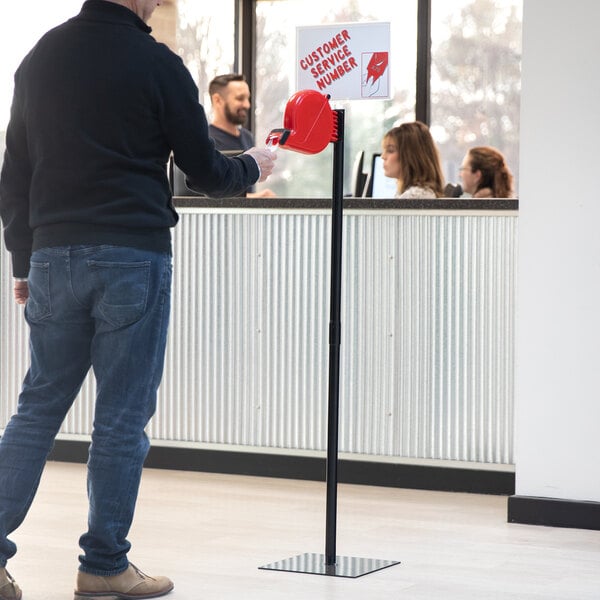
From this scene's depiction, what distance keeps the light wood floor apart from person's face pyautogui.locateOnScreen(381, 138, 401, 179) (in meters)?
1.38

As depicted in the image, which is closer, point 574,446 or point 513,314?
point 574,446

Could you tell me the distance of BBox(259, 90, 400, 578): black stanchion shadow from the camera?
2805 mm

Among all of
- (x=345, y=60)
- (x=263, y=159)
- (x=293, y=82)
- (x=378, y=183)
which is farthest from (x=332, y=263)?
(x=293, y=82)

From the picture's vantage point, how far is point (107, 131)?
250 cm

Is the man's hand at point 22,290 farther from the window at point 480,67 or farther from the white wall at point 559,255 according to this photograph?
the window at point 480,67

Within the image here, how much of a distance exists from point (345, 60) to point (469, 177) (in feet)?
6.32

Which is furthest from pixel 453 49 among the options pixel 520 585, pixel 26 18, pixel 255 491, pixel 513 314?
pixel 520 585

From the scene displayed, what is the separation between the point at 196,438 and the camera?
4445 millimetres

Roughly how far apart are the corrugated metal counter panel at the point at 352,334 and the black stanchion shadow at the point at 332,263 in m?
1.15

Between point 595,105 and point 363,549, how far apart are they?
136 cm

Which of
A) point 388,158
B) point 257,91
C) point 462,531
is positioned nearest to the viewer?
point 462,531

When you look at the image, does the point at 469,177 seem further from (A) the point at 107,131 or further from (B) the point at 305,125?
(A) the point at 107,131

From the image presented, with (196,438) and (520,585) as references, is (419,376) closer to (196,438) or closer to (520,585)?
(196,438)

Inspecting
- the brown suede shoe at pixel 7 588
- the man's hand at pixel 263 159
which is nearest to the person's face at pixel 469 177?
the man's hand at pixel 263 159
